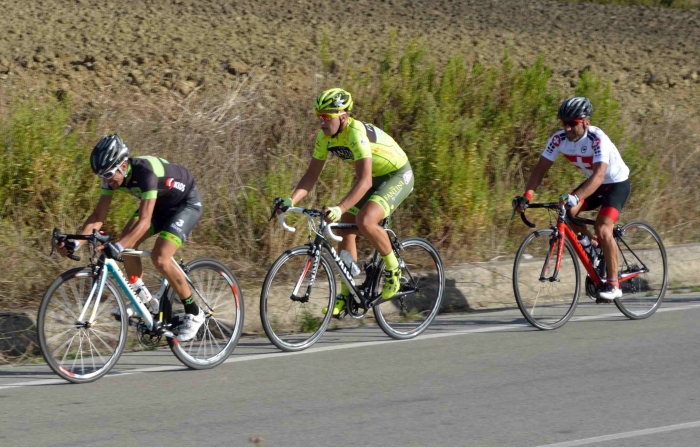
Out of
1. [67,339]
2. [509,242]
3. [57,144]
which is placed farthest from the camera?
[509,242]

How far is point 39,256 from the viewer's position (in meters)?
8.98

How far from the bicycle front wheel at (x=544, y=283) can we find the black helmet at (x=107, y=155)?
3650 mm

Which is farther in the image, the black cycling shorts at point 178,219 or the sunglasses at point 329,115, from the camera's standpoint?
the sunglasses at point 329,115

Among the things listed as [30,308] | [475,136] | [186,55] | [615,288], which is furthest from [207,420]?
[186,55]

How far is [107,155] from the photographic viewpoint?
702 cm

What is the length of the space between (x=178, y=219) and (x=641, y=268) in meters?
4.60

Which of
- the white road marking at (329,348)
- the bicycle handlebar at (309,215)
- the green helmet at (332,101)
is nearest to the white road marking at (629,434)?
the white road marking at (329,348)

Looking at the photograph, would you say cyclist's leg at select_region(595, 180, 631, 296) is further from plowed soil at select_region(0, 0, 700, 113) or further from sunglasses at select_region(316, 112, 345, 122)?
plowed soil at select_region(0, 0, 700, 113)

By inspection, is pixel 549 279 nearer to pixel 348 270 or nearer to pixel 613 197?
pixel 613 197

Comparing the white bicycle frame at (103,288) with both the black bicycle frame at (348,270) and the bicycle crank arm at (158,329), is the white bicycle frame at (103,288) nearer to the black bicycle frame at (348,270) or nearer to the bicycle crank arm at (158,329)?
the bicycle crank arm at (158,329)

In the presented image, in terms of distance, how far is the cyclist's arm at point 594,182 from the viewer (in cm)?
883

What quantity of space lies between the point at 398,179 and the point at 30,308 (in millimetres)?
3228

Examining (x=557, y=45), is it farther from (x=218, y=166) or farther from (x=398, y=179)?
(x=398, y=179)

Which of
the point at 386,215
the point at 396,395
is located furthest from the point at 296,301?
the point at 396,395
